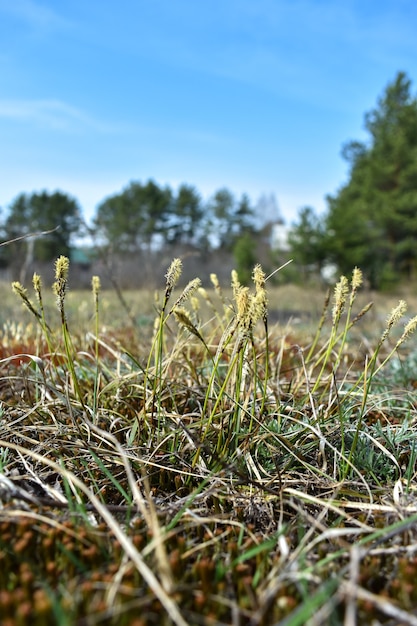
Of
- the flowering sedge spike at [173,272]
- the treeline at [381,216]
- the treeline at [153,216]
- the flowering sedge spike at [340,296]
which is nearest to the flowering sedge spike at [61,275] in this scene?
the flowering sedge spike at [173,272]

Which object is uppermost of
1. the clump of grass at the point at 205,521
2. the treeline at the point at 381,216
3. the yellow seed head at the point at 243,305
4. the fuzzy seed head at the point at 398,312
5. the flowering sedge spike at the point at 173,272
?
the treeline at the point at 381,216

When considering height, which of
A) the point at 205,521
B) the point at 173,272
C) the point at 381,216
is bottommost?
the point at 205,521

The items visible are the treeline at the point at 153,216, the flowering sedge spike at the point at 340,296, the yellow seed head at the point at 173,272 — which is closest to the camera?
the yellow seed head at the point at 173,272

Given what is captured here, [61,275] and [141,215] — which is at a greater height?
[141,215]

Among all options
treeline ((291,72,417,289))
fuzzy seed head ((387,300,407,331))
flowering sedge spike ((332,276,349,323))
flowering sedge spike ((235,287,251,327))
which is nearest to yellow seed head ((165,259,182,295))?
flowering sedge spike ((235,287,251,327))

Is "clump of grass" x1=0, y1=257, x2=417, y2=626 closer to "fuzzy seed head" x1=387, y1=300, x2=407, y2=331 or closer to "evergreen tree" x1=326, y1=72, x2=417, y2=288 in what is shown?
"fuzzy seed head" x1=387, y1=300, x2=407, y2=331

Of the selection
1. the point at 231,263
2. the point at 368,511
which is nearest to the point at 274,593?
the point at 368,511

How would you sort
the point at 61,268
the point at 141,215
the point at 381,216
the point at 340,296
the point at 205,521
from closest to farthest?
the point at 205,521, the point at 61,268, the point at 340,296, the point at 381,216, the point at 141,215

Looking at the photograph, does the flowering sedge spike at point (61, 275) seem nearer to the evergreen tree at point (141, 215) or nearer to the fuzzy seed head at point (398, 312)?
the fuzzy seed head at point (398, 312)

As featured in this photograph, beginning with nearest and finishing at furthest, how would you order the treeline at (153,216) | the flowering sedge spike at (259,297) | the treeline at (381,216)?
the flowering sedge spike at (259,297) < the treeline at (381,216) < the treeline at (153,216)

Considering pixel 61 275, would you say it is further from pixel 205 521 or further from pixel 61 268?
pixel 205 521

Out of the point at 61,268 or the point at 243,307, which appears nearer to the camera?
the point at 243,307

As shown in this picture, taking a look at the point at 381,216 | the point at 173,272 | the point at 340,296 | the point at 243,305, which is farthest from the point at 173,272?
the point at 381,216

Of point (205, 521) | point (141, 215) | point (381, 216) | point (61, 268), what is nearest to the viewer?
point (205, 521)
